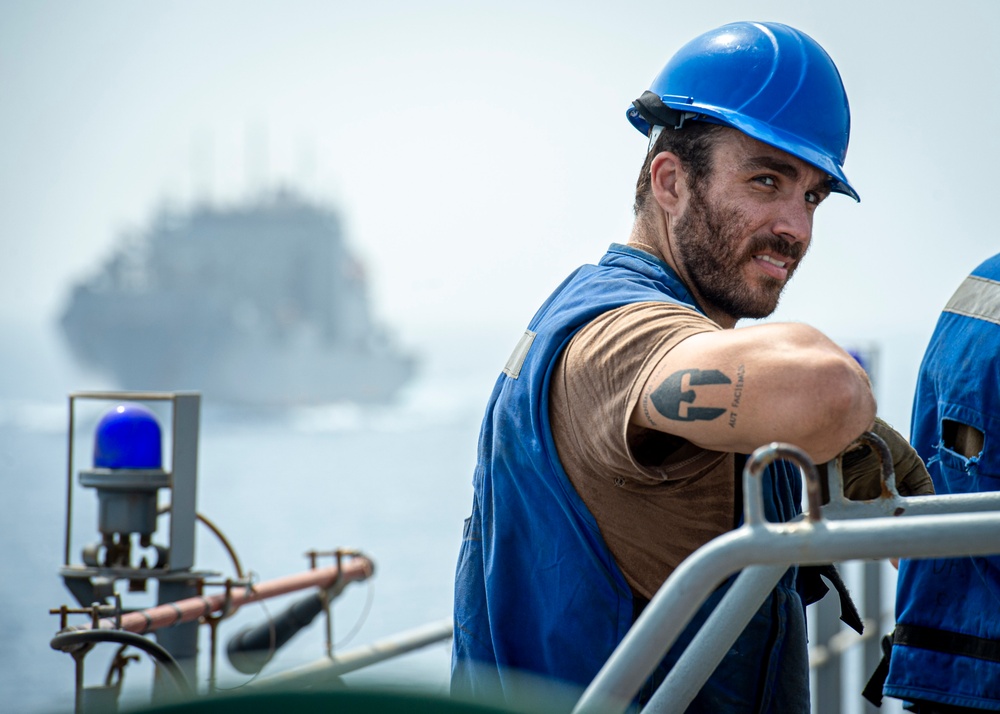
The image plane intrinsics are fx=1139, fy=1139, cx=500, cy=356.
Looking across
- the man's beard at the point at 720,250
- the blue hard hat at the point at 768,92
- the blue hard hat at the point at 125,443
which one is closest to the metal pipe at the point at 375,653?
the blue hard hat at the point at 125,443

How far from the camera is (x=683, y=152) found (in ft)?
5.72

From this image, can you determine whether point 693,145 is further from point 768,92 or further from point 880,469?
point 880,469

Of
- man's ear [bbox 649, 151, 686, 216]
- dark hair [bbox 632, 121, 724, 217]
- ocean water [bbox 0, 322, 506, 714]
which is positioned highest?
dark hair [bbox 632, 121, 724, 217]

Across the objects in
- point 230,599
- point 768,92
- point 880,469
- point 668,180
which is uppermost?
point 768,92

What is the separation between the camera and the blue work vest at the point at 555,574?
149cm

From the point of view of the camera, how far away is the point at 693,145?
1.74 metres

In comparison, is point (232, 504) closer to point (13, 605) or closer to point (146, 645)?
point (13, 605)

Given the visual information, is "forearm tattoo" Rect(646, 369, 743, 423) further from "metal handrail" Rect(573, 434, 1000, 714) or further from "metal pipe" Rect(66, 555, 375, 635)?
"metal pipe" Rect(66, 555, 375, 635)

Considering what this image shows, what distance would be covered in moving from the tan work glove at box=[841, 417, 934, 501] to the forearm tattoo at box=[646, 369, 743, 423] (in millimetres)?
313

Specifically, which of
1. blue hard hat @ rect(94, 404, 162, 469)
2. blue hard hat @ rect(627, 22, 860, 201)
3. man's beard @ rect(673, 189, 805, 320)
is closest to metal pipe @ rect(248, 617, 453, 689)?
blue hard hat @ rect(94, 404, 162, 469)

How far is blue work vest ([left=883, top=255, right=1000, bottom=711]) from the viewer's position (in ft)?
6.22

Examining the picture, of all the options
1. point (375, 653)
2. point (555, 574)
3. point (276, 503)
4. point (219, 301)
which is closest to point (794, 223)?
point (555, 574)

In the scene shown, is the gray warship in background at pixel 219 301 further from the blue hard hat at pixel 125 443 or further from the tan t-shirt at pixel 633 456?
the tan t-shirt at pixel 633 456

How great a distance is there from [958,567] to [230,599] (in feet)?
5.46
